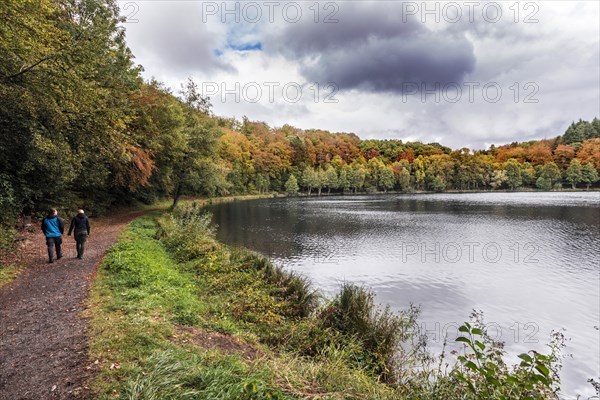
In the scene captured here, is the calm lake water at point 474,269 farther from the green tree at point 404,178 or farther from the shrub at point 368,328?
the green tree at point 404,178

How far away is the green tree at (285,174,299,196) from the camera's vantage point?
9231cm

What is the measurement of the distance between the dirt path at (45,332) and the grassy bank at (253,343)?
30cm

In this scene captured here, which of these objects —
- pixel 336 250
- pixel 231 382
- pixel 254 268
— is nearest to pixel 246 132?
pixel 336 250

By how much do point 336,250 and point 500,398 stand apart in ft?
56.4

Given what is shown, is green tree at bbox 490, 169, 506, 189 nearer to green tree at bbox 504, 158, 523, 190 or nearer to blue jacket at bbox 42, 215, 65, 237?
green tree at bbox 504, 158, 523, 190

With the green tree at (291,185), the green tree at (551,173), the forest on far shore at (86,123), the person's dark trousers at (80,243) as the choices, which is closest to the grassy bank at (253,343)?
the person's dark trousers at (80,243)

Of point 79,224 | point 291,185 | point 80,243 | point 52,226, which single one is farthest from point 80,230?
point 291,185

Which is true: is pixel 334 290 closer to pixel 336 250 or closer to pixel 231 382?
pixel 336 250

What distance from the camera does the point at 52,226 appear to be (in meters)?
10.8

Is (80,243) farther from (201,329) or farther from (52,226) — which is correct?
(201,329)

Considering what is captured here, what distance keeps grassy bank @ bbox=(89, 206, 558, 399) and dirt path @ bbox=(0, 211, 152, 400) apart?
30 cm

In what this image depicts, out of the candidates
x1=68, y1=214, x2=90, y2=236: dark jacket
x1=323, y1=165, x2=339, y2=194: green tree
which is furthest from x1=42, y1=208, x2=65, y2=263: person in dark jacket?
x1=323, y1=165, x2=339, y2=194: green tree

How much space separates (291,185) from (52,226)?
269 ft

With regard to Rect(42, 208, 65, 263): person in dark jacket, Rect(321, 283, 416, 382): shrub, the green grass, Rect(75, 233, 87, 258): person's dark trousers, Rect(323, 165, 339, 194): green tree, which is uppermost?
Rect(323, 165, 339, 194): green tree
